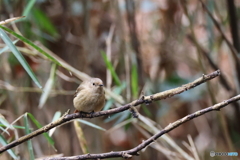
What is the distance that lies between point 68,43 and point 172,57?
1.38m

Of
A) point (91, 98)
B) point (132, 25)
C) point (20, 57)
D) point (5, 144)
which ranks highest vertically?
point (132, 25)

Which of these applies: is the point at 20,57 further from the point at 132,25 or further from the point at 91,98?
the point at 132,25

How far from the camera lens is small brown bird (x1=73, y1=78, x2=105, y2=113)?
2582 millimetres

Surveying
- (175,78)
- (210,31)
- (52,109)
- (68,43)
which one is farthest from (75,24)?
(210,31)

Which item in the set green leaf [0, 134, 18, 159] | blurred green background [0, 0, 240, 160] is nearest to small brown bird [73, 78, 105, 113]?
blurred green background [0, 0, 240, 160]

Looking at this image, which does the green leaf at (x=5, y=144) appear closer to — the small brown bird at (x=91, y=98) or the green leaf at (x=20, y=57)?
the green leaf at (x=20, y=57)

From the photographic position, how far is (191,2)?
5066mm

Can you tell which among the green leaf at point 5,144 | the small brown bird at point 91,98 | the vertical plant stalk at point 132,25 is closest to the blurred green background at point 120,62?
the vertical plant stalk at point 132,25

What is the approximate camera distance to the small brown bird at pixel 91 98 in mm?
2582

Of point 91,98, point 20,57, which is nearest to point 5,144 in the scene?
point 20,57

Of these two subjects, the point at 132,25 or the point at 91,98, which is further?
the point at 132,25

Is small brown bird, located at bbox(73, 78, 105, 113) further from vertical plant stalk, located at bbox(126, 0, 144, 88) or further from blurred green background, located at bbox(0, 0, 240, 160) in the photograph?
vertical plant stalk, located at bbox(126, 0, 144, 88)

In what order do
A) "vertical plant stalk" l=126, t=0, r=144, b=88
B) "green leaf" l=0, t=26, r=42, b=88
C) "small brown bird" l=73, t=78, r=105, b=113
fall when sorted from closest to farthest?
1. "green leaf" l=0, t=26, r=42, b=88
2. "small brown bird" l=73, t=78, r=105, b=113
3. "vertical plant stalk" l=126, t=0, r=144, b=88

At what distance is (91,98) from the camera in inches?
103
